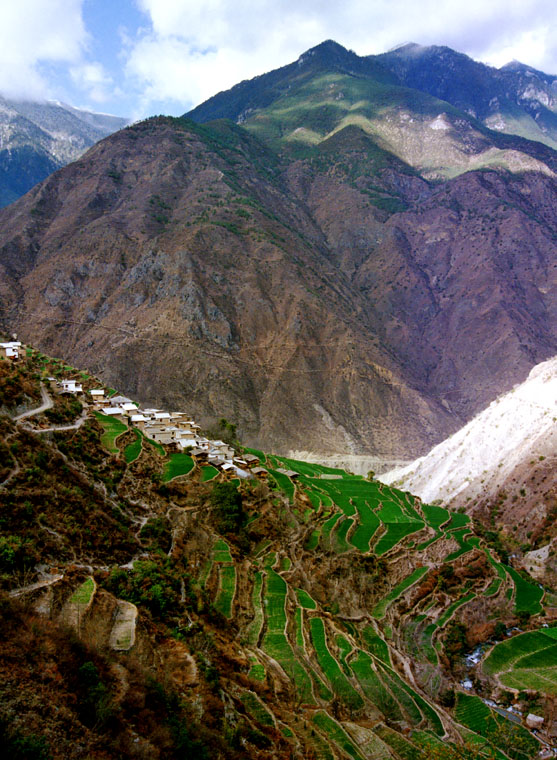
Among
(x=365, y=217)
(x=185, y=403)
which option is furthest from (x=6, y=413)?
(x=365, y=217)

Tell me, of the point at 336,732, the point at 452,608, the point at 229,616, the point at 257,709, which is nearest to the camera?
the point at 257,709

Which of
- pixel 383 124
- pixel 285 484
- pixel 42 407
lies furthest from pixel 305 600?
pixel 383 124

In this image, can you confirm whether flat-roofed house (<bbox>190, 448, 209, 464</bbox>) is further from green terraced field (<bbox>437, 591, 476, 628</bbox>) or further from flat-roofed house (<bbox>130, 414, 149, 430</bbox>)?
green terraced field (<bbox>437, 591, 476, 628</bbox>)

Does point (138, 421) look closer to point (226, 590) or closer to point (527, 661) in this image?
point (226, 590)

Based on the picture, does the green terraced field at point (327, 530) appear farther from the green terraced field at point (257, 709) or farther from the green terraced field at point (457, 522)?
the green terraced field at point (257, 709)

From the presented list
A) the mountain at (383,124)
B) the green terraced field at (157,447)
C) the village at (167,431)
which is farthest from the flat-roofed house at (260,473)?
the mountain at (383,124)

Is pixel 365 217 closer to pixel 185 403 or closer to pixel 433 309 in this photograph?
pixel 433 309
